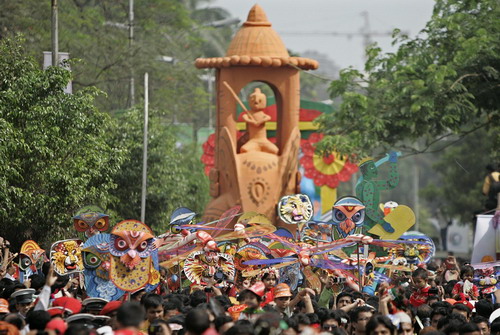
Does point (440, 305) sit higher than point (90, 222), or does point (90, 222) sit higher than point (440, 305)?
point (90, 222)

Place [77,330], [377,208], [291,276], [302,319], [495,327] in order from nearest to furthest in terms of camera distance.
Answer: [77,330] → [302,319] → [495,327] → [291,276] → [377,208]

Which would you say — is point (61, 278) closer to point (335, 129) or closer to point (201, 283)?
point (201, 283)

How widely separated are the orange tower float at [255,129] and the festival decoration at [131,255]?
9554 millimetres

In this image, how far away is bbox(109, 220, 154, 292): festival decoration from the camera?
527 inches

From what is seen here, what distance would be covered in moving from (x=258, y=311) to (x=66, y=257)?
18.8 ft

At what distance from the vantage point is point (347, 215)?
17.4 metres

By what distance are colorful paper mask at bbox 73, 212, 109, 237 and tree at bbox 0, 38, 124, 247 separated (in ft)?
4.61

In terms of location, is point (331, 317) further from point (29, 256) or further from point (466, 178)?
point (466, 178)

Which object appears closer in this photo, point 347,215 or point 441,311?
point 441,311

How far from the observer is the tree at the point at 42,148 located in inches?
720

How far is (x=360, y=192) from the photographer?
1925cm

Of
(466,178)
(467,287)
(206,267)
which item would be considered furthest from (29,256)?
(466,178)

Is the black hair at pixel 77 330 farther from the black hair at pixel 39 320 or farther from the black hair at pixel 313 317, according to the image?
the black hair at pixel 313 317

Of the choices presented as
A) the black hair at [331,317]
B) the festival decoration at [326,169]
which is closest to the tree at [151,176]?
the festival decoration at [326,169]
